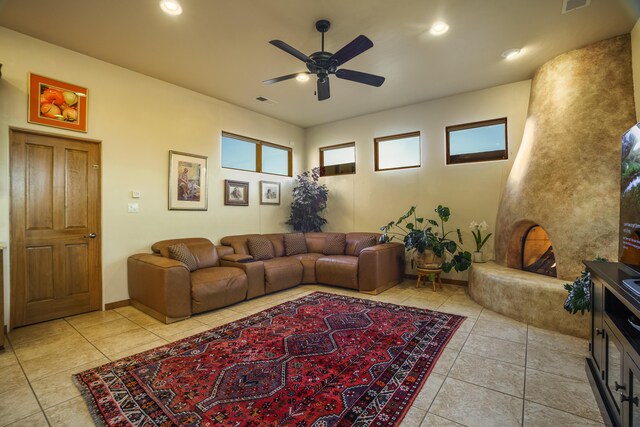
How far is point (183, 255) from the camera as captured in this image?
3648mm

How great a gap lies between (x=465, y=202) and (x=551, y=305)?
2.06m

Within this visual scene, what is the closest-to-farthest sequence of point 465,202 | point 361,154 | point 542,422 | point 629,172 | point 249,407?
point 542,422
point 249,407
point 629,172
point 465,202
point 361,154

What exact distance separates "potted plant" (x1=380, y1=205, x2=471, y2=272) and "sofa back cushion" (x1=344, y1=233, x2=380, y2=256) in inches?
10.0

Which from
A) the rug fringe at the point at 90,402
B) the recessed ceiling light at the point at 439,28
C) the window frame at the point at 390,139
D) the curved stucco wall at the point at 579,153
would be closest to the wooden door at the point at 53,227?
the rug fringe at the point at 90,402

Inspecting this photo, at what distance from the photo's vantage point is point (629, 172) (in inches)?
75.6

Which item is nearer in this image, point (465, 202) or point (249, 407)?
point (249, 407)

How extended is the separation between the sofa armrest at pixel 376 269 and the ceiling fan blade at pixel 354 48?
2.57m

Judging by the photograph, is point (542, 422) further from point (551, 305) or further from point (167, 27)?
point (167, 27)

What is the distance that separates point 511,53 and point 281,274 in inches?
161

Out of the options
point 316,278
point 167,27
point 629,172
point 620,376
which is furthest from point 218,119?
point 620,376

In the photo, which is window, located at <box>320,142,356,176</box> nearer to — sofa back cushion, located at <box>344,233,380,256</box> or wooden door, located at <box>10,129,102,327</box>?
sofa back cushion, located at <box>344,233,380,256</box>

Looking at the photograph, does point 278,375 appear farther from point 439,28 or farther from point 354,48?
point 439,28

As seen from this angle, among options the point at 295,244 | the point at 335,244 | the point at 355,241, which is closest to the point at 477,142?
the point at 355,241

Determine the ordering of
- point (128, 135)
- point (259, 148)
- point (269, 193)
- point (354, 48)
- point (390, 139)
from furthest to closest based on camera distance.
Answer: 1. point (269, 193)
2. point (259, 148)
3. point (390, 139)
4. point (128, 135)
5. point (354, 48)
